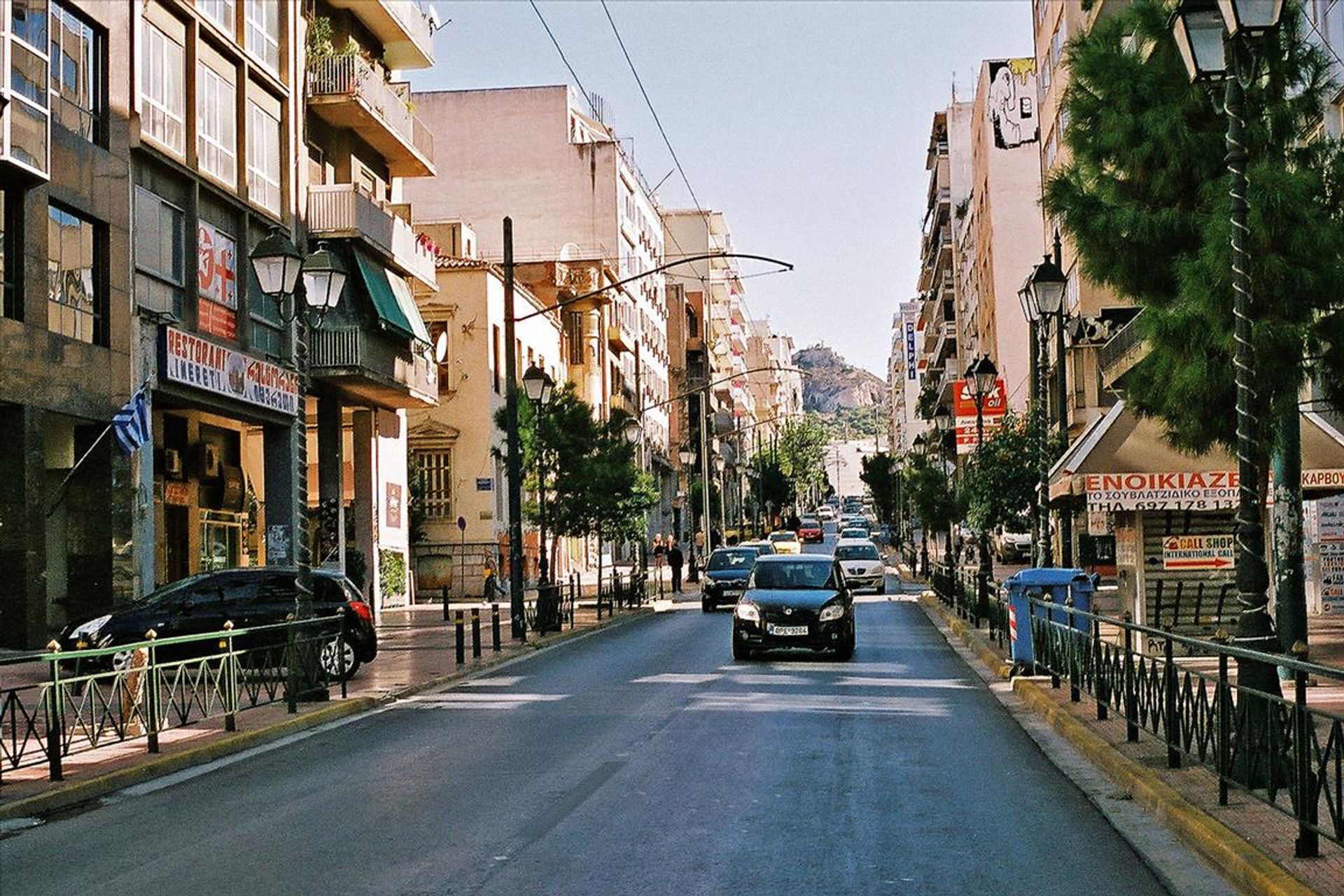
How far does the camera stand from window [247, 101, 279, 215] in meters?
33.0

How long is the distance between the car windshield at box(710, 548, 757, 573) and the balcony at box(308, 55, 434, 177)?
41.9ft

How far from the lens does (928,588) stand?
54.8 m

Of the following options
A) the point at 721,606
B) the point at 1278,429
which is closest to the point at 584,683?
the point at 1278,429

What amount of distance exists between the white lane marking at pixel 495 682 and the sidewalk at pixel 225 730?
374 millimetres

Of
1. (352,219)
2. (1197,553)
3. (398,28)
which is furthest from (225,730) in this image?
(398,28)

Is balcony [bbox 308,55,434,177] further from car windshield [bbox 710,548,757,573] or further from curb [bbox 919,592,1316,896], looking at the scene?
curb [bbox 919,592,1316,896]

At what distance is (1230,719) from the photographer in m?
9.09

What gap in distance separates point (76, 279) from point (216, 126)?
20.5 feet

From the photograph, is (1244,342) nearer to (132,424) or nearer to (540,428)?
(132,424)

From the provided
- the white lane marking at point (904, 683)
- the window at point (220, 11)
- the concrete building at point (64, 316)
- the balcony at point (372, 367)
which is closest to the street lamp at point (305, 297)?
the white lane marking at point (904, 683)

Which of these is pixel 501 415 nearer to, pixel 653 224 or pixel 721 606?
pixel 721 606

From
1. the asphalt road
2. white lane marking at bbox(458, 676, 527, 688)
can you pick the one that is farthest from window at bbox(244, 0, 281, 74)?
the asphalt road

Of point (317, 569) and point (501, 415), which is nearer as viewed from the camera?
point (317, 569)

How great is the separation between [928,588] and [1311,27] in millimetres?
33432
